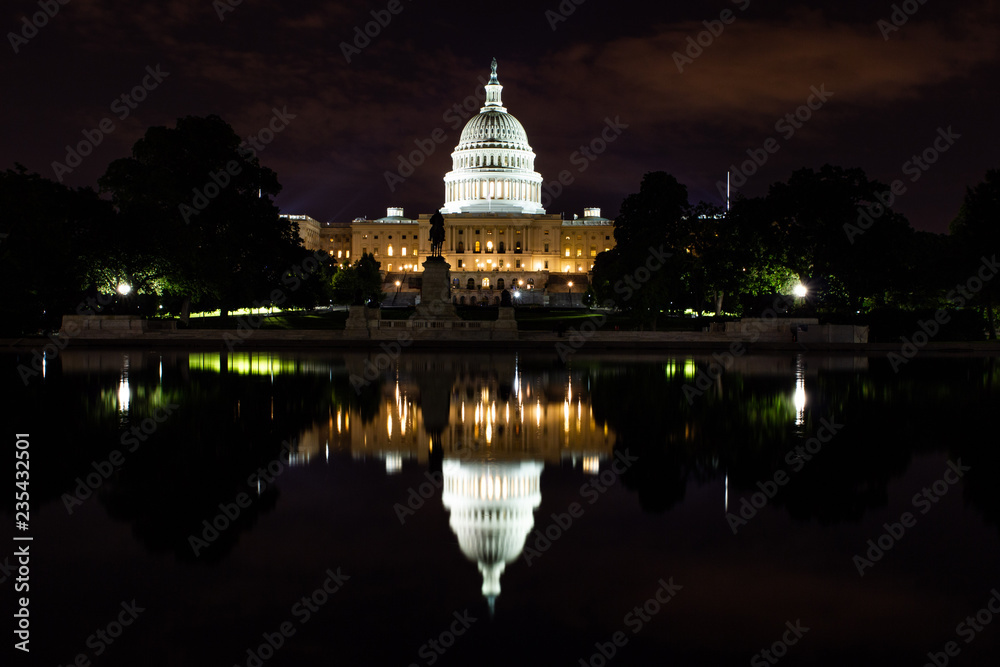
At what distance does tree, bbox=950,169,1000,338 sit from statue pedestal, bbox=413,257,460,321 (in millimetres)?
28935

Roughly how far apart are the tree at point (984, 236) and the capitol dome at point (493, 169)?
123 metres

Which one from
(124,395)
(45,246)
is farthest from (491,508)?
(45,246)

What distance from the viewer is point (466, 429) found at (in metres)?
17.5

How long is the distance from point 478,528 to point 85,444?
7845mm

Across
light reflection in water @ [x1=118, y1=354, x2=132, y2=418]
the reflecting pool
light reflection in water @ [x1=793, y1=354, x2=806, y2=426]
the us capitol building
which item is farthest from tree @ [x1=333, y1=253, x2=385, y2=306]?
the reflecting pool

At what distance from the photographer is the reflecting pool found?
777 centimetres

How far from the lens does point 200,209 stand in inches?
2334

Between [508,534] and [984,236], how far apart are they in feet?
172

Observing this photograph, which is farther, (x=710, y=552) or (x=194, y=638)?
(x=710, y=552)

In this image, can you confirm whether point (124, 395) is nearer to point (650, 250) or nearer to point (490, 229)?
point (650, 250)

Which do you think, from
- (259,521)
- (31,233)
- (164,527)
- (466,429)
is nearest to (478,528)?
(259,521)

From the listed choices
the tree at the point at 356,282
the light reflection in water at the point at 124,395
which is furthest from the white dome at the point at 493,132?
the light reflection in water at the point at 124,395

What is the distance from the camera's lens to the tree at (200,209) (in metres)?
56.2

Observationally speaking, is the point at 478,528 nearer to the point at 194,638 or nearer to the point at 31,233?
the point at 194,638
